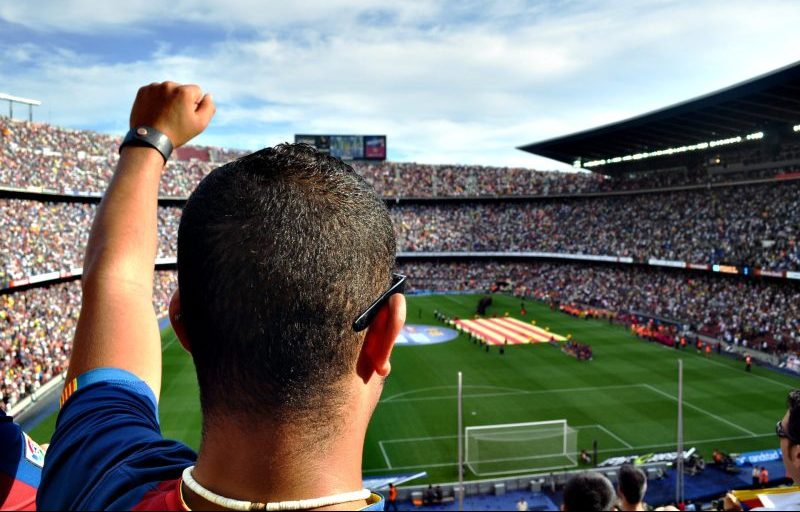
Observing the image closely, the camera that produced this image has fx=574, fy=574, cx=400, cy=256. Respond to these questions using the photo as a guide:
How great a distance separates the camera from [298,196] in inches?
56.2

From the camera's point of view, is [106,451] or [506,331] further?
[506,331]

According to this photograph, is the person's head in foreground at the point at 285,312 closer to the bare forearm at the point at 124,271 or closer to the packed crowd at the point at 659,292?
the bare forearm at the point at 124,271

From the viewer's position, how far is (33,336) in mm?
30188

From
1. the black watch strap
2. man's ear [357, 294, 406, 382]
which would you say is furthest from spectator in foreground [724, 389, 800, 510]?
the black watch strap

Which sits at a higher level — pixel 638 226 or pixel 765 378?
pixel 638 226

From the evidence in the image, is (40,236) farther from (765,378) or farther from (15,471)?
(765,378)

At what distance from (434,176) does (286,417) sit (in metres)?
80.1

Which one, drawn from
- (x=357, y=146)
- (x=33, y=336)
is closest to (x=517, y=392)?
(x=33, y=336)

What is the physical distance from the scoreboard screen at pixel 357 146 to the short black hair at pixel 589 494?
77965 millimetres

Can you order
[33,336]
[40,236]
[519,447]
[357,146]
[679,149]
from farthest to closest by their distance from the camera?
[357,146] → [679,149] → [40,236] → [33,336] → [519,447]

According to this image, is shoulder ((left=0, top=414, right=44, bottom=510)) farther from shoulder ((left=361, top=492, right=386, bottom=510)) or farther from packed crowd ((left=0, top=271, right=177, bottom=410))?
packed crowd ((left=0, top=271, right=177, bottom=410))

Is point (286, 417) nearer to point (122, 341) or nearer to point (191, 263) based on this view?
point (191, 263)

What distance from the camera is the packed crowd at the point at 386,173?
45125mm

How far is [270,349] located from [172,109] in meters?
1.20
